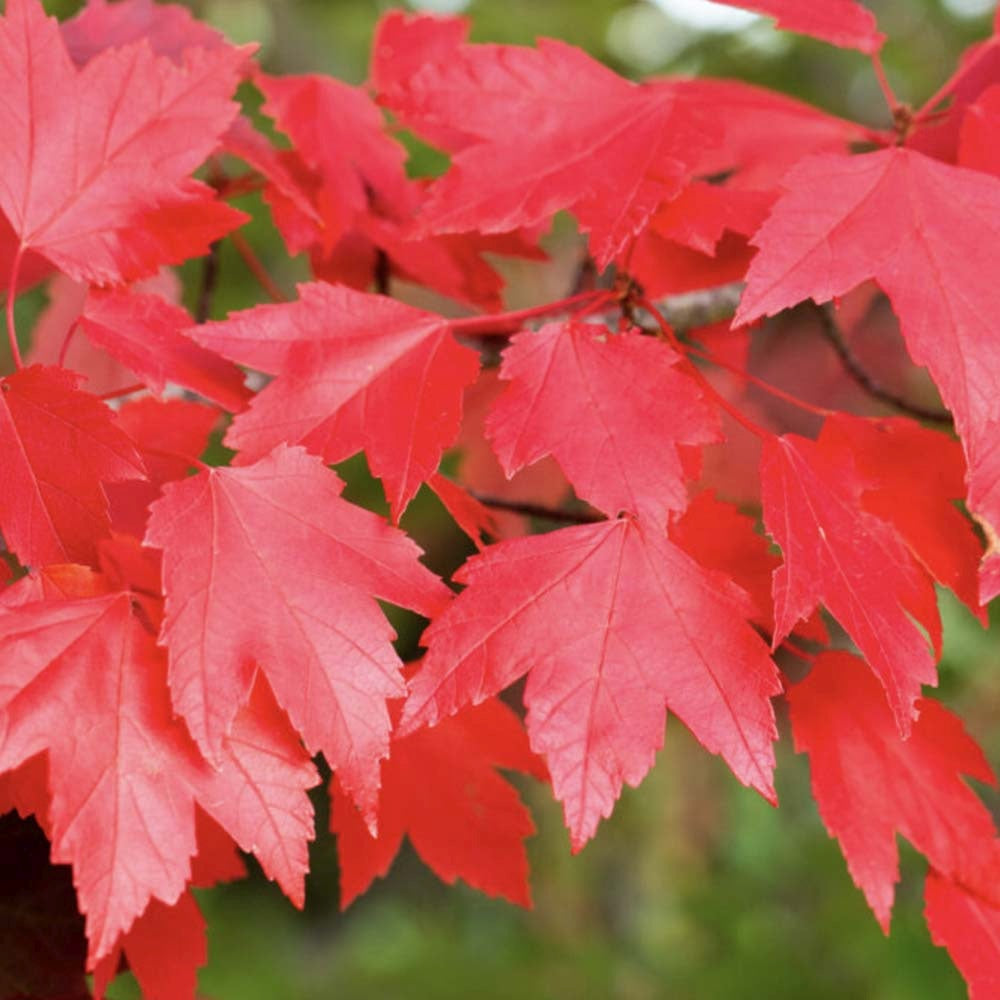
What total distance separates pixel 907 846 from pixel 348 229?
255 centimetres

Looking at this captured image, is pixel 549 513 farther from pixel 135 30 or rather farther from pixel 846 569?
pixel 135 30

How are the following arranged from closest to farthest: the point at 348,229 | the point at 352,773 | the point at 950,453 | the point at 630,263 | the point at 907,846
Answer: the point at 352,773
the point at 950,453
the point at 630,263
the point at 348,229
the point at 907,846

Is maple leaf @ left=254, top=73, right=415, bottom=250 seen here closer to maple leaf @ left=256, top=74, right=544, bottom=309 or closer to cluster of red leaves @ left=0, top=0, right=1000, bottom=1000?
maple leaf @ left=256, top=74, right=544, bottom=309

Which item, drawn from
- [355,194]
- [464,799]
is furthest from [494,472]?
[464,799]

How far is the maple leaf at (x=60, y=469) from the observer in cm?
59

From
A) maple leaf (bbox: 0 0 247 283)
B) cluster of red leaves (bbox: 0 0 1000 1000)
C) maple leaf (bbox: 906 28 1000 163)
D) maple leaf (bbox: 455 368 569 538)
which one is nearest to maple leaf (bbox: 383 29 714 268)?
cluster of red leaves (bbox: 0 0 1000 1000)

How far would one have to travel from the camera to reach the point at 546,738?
570mm

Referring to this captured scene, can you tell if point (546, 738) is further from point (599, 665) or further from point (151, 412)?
point (151, 412)

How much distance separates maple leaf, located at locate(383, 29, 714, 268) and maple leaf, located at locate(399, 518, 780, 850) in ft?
0.56

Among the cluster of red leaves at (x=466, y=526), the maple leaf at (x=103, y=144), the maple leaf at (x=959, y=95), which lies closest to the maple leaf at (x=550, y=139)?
the cluster of red leaves at (x=466, y=526)

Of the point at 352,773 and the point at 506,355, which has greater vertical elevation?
the point at 506,355

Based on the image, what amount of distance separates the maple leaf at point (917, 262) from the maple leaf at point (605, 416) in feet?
0.19

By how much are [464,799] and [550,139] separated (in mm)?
423

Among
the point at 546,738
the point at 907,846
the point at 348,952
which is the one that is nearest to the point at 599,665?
the point at 546,738
